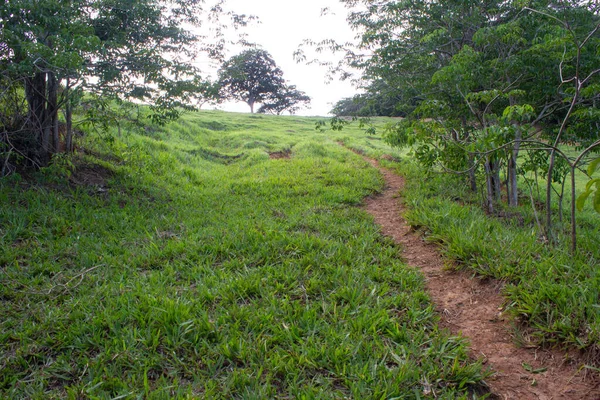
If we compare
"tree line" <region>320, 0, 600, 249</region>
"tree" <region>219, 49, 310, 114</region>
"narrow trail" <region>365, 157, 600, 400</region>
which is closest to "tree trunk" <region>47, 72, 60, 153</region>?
"tree line" <region>320, 0, 600, 249</region>

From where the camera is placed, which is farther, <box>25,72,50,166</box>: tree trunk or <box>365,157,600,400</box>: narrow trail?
<box>25,72,50,166</box>: tree trunk

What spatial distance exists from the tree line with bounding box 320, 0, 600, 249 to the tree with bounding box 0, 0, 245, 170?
297 cm

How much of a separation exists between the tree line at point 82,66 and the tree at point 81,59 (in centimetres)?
1

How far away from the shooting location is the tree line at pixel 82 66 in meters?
4.26

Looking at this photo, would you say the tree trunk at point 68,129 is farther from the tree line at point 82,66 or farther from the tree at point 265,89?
the tree at point 265,89

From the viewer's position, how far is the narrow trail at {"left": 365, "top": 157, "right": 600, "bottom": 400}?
7.55 feet

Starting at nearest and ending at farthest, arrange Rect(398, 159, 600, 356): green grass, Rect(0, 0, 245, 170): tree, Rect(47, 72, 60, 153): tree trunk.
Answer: Rect(398, 159, 600, 356): green grass
Rect(0, 0, 245, 170): tree
Rect(47, 72, 60, 153): tree trunk

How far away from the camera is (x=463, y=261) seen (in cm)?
381

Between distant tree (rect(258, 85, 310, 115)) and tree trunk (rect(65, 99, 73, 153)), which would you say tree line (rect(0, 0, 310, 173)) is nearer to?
tree trunk (rect(65, 99, 73, 153))

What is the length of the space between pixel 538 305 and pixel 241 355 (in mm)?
2314

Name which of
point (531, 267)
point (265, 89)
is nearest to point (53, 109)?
point (531, 267)

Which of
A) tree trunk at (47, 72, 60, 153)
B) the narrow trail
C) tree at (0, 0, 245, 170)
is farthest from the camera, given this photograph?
tree trunk at (47, 72, 60, 153)

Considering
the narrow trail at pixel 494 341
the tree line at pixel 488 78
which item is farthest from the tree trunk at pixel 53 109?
the narrow trail at pixel 494 341

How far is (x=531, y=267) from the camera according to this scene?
11.0ft
